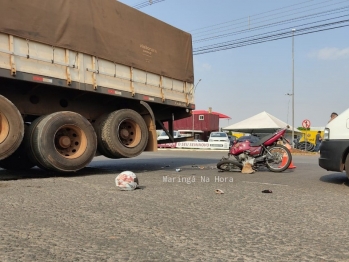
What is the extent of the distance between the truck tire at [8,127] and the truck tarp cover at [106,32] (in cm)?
129

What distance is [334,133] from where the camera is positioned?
21.9ft

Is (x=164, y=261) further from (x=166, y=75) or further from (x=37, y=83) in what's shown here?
(x=166, y=75)

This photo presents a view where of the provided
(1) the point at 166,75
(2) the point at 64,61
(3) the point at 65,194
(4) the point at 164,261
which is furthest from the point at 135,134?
(4) the point at 164,261

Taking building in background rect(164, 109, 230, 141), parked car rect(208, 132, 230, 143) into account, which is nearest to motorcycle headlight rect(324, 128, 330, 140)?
parked car rect(208, 132, 230, 143)

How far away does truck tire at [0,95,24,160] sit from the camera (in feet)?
21.0

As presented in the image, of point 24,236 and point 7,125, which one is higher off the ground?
point 7,125

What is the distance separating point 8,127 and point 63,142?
1199 millimetres

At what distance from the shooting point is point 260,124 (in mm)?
31922

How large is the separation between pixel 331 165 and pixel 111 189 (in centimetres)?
395

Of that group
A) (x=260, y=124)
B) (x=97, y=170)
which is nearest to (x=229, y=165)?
(x=97, y=170)

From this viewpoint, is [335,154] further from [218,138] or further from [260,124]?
[260,124]

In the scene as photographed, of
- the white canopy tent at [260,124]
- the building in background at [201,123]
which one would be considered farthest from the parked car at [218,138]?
the building in background at [201,123]

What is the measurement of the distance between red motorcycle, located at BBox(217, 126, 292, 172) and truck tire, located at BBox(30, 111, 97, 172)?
132 inches

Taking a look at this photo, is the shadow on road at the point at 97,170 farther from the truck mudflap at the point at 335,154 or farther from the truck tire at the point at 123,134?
the truck mudflap at the point at 335,154
